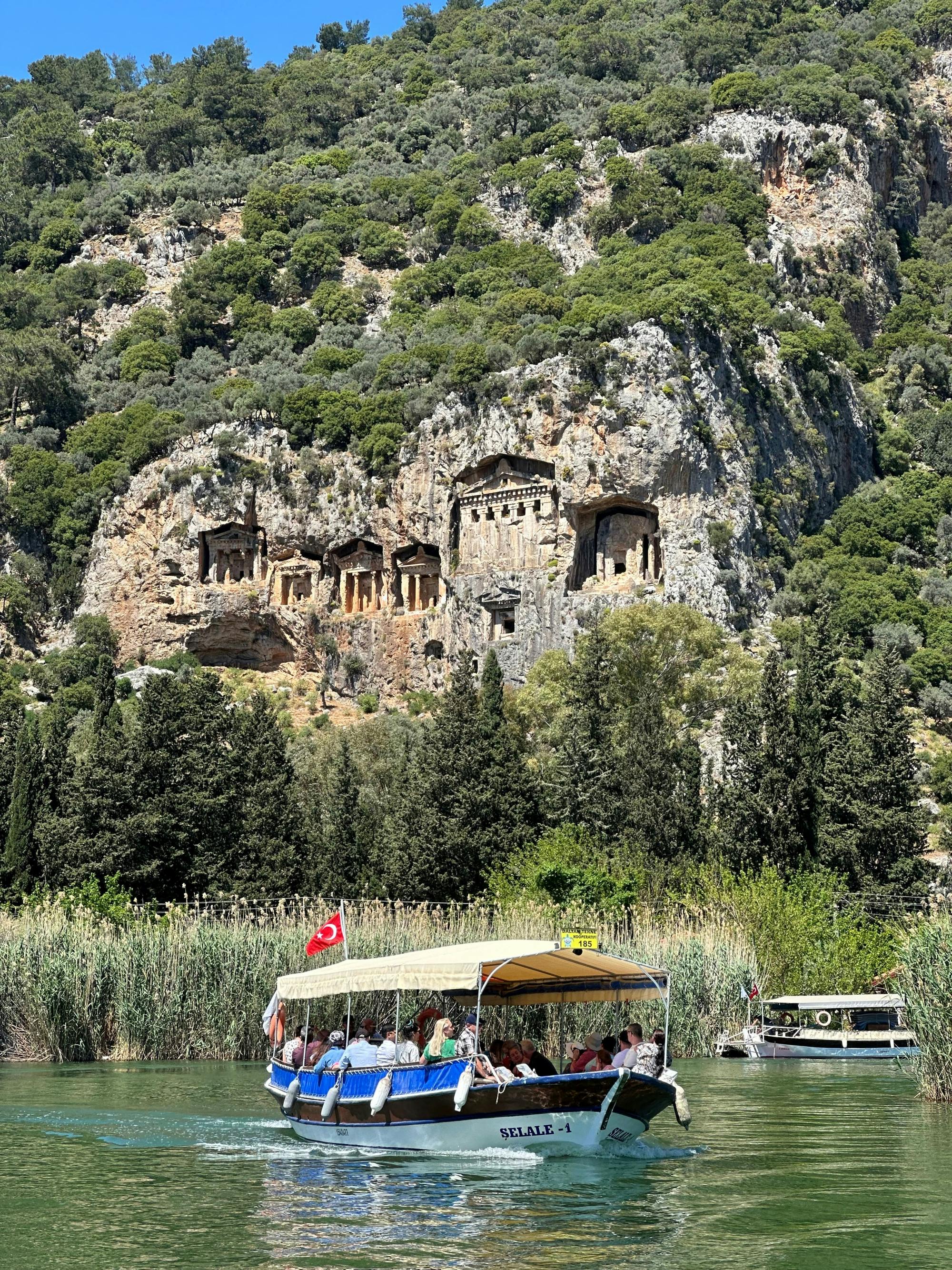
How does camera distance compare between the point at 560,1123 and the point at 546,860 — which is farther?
the point at 546,860

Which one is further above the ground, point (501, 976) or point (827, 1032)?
point (501, 976)

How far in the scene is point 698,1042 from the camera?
42.7 m

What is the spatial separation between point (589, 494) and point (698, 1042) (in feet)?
167

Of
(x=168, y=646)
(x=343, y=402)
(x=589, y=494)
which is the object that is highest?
(x=343, y=402)

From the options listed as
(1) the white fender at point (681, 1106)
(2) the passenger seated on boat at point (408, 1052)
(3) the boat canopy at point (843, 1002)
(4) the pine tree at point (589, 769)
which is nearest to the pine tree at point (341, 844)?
(4) the pine tree at point (589, 769)

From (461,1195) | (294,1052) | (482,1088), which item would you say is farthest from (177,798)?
(461,1195)

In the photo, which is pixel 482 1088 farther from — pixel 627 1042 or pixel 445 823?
pixel 445 823

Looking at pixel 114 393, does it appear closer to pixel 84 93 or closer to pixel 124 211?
pixel 124 211

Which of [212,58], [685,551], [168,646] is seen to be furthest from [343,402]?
[212,58]

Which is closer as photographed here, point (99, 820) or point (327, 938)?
point (327, 938)

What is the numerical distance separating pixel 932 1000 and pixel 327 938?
12.8 meters

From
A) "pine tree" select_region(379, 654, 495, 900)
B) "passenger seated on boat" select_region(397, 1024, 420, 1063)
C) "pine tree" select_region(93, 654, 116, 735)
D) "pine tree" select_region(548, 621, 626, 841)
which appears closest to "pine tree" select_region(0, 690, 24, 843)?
"pine tree" select_region(93, 654, 116, 735)

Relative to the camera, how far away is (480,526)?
308 ft

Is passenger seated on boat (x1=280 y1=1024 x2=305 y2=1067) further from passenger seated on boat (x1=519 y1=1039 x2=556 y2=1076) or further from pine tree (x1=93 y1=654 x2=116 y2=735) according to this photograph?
pine tree (x1=93 y1=654 x2=116 y2=735)
